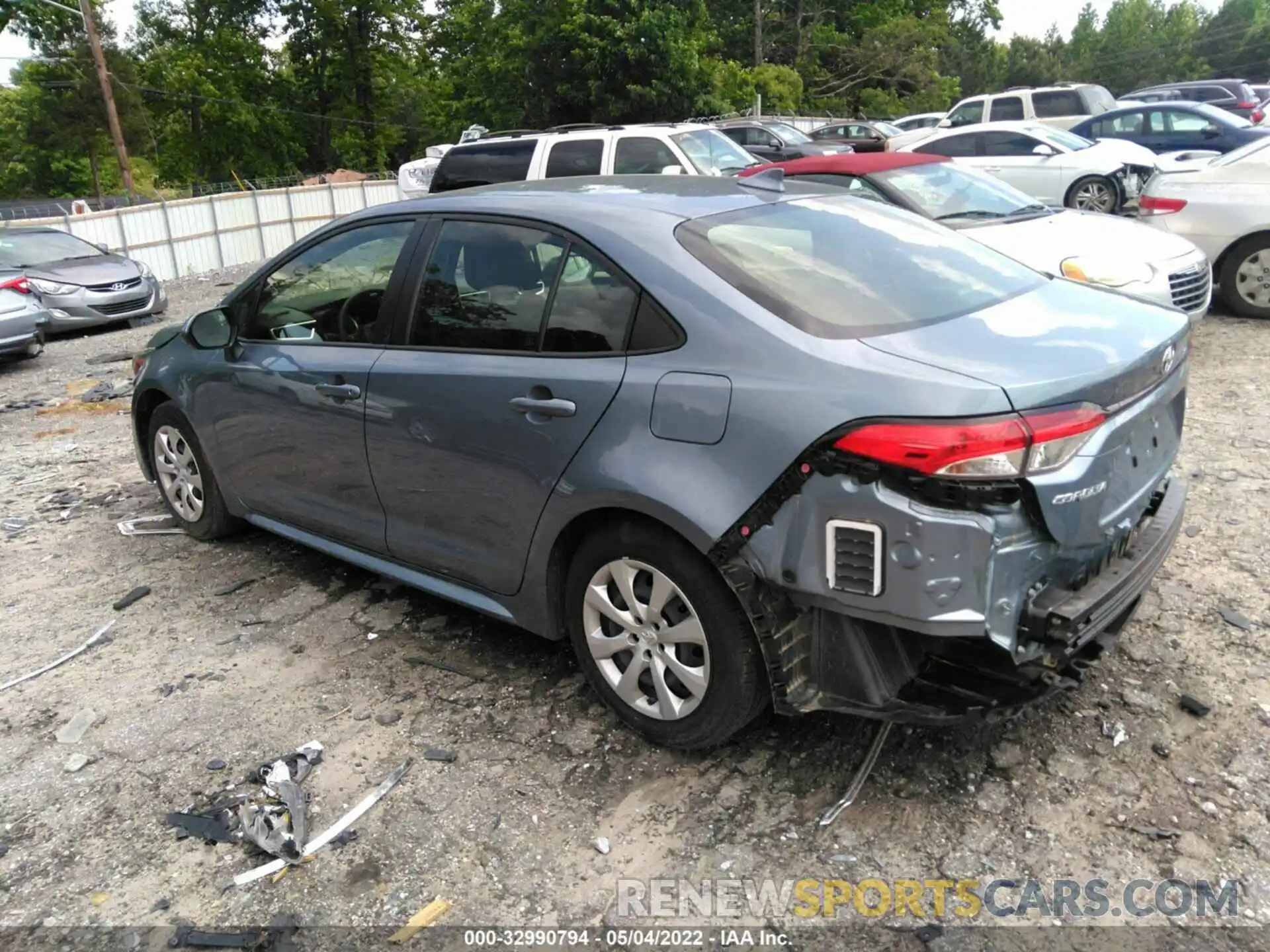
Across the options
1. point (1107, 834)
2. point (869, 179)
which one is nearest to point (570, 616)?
point (1107, 834)

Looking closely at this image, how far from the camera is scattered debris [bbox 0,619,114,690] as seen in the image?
4.07m

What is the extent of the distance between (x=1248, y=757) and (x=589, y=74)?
29.5m

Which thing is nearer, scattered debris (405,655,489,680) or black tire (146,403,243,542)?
scattered debris (405,655,489,680)

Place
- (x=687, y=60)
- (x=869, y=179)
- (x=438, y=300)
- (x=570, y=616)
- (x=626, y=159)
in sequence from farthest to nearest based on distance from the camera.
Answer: (x=687, y=60) < (x=626, y=159) < (x=869, y=179) < (x=438, y=300) < (x=570, y=616)

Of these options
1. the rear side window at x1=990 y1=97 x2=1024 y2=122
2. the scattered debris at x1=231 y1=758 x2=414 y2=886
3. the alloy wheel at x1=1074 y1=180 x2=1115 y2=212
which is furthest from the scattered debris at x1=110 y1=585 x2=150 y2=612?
the rear side window at x1=990 y1=97 x2=1024 y2=122

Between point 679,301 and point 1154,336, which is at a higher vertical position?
point 679,301

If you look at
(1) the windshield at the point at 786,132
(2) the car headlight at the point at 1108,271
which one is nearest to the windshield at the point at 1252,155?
(2) the car headlight at the point at 1108,271

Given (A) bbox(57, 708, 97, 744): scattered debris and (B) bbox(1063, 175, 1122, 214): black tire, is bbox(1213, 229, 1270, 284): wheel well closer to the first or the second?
(B) bbox(1063, 175, 1122, 214): black tire

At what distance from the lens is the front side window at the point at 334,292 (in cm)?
397

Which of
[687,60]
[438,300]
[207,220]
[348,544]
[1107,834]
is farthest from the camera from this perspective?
[687,60]

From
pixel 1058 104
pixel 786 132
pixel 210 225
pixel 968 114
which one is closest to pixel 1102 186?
pixel 1058 104

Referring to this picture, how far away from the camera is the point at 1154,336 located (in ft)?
9.92

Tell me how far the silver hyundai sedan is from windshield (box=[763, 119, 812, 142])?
12.0m

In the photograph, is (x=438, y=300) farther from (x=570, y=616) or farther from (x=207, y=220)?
(x=207, y=220)
